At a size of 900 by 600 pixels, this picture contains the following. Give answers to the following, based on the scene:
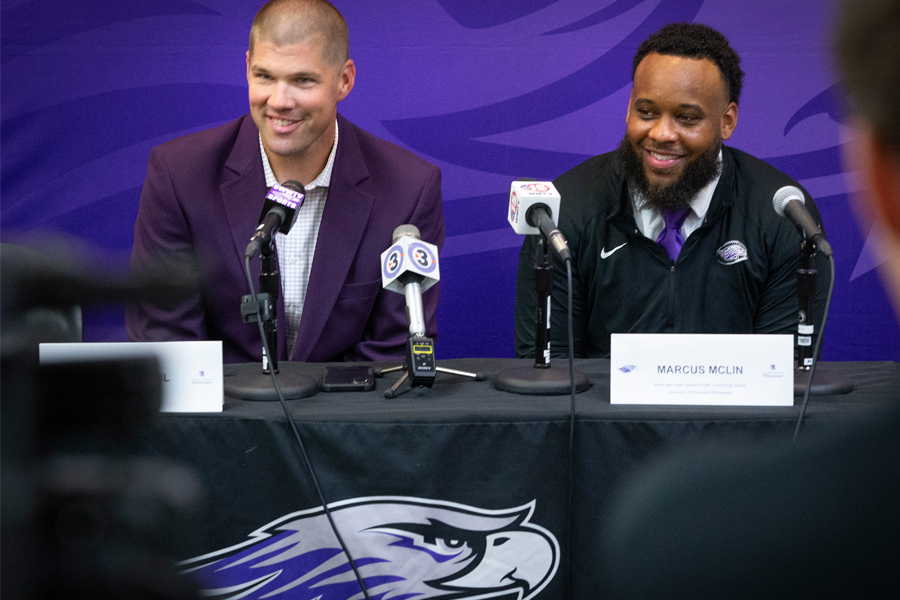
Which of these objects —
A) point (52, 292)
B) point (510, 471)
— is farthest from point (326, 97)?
point (52, 292)

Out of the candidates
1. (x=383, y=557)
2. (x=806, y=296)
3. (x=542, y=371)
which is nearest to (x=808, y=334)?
(x=806, y=296)

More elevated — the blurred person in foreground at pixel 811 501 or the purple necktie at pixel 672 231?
the purple necktie at pixel 672 231

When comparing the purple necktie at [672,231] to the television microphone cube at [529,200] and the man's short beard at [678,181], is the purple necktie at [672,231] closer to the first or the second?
the man's short beard at [678,181]

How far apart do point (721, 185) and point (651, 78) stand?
40cm

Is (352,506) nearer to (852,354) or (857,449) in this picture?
(857,449)

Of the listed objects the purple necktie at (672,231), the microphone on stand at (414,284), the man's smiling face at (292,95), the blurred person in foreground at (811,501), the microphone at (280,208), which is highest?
the man's smiling face at (292,95)

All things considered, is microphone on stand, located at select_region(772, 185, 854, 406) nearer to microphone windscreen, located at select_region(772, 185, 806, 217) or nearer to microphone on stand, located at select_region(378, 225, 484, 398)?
microphone windscreen, located at select_region(772, 185, 806, 217)

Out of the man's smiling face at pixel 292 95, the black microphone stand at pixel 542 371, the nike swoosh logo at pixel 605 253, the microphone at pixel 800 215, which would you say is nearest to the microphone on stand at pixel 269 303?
the black microphone stand at pixel 542 371

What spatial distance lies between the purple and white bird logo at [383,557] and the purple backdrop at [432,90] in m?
2.00

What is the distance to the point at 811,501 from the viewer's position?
37 centimetres

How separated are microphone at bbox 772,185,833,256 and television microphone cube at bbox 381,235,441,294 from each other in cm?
77

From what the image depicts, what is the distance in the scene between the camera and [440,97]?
330cm

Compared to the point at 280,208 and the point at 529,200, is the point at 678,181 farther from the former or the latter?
the point at 280,208

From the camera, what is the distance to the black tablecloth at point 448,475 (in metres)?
1.54
